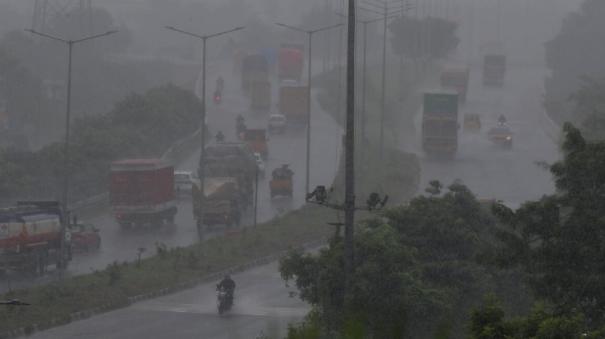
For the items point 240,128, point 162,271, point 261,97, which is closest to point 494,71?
point 261,97

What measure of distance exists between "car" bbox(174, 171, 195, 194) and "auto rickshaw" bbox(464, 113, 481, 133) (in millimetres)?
25781

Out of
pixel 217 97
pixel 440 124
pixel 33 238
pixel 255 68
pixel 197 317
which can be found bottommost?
pixel 197 317

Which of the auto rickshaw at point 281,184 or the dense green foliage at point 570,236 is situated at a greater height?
the dense green foliage at point 570,236

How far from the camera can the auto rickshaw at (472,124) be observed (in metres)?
79.4

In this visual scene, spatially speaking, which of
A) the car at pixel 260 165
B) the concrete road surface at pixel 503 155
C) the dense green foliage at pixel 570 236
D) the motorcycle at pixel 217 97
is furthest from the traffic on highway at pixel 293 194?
the car at pixel 260 165

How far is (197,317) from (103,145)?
30826mm

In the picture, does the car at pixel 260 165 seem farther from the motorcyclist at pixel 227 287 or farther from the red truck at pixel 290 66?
the red truck at pixel 290 66

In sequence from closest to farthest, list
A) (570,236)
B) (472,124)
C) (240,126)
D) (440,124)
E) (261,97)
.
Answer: (570,236) < (440,124) < (240,126) < (472,124) < (261,97)

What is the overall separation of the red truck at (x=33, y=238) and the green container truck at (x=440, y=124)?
29.6 meters

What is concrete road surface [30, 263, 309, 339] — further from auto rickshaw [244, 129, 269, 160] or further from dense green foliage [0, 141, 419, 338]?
auto rickshaw [244, 129, 269, 160]

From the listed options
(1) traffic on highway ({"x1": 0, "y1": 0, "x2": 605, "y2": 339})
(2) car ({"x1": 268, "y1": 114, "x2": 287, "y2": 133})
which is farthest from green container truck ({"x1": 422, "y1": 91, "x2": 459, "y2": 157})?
(2) car ({"x1": 268, "y1": 114, "x2": 287, "y2": 133})

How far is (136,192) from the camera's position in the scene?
158 ft

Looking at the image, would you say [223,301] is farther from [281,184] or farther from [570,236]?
[281,184]

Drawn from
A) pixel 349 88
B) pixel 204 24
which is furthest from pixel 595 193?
pixel 204 24
